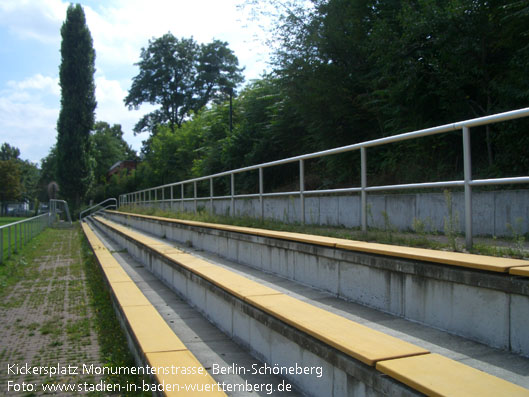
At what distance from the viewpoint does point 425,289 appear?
280 cm

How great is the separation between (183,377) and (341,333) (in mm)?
958

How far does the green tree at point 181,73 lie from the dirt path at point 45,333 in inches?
1612

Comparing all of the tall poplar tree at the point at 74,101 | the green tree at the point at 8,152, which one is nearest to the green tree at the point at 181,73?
the tall poplar tree at the point at 74,101

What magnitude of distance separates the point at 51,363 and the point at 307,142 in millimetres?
10179

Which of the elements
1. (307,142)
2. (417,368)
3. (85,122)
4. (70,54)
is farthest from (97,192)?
(417,368)

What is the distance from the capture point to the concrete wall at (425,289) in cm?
225

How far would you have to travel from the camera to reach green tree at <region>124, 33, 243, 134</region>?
48062 millimetres

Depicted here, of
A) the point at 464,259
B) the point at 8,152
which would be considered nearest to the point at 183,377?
the point at 464,259

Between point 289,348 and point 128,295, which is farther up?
point 289,348

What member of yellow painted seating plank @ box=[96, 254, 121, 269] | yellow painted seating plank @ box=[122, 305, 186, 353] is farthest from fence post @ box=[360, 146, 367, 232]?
yellow painted seating plank @ box=[96, 254, 121, 269]

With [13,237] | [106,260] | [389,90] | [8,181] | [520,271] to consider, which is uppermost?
[8,181]

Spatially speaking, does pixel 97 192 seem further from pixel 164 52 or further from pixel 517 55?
pixel 517 55

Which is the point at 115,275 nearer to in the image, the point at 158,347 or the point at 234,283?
the point at 234,283

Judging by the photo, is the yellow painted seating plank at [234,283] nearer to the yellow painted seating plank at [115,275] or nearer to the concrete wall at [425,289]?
the concrete wall at [425,289]
